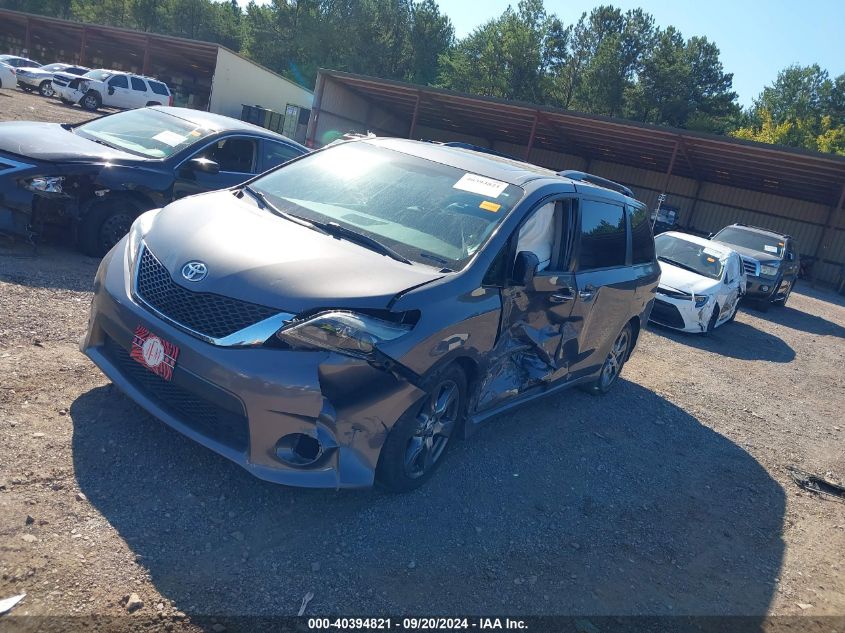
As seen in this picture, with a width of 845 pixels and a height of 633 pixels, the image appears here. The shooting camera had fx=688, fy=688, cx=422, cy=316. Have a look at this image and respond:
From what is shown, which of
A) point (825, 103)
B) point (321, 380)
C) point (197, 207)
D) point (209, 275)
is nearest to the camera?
point (321, 380)

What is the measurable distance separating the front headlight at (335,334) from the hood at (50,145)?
4.28m

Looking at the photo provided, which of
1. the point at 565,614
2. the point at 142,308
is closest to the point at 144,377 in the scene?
the point at 142,308

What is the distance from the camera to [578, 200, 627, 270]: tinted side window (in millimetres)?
5203

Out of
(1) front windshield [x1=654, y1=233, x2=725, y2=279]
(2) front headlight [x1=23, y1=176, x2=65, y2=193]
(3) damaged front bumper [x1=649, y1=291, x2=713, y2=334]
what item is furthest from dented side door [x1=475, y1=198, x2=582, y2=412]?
(1) front windshield [x1=654, y1=233, x2=725, y2=279]

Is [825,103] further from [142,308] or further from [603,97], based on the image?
[142,308]

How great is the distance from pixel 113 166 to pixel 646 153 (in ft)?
82.9

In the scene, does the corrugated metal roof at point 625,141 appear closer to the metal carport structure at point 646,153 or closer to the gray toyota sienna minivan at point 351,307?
the metal carport structure at point 646,153

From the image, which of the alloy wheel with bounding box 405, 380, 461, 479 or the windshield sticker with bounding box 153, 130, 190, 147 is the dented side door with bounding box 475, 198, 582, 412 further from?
the windshield sticker with bounding box 153, 130, 190, 147

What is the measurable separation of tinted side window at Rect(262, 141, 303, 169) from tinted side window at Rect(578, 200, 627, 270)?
12.8 ft

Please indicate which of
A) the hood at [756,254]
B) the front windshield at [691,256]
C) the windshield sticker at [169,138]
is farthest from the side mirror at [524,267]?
the hood at [756,254]

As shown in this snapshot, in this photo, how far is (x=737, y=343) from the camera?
11.5m

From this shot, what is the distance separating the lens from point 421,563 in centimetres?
340

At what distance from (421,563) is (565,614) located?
73cm

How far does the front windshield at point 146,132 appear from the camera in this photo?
7.18 m
